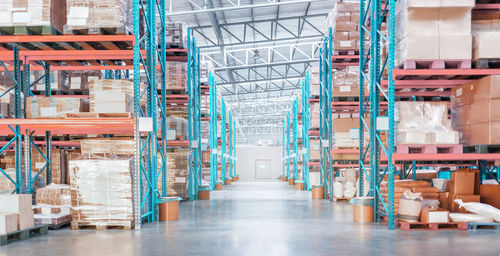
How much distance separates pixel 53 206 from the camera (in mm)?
7301

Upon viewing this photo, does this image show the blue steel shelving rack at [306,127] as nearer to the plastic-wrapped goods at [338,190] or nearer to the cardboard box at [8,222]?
the plastic-wrapped goods at [338,190]

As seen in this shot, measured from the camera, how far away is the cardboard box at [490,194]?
24.1ft

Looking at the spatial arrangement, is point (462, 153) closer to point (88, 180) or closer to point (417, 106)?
point (417, 106)

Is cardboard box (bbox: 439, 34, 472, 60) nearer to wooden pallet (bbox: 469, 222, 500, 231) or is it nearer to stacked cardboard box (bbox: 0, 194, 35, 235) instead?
wooden pallet (bbox: 469, 222, 500, 231)

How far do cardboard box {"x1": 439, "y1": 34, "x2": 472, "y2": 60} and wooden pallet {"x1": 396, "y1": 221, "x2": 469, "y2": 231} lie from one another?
2482mm

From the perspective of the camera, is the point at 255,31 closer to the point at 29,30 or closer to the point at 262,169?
the point at 29,30

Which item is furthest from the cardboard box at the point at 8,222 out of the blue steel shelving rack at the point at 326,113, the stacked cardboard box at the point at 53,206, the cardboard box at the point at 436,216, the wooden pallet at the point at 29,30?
the blue steel shelving rack at the point at 326,113

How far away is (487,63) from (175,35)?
7588 millimetres

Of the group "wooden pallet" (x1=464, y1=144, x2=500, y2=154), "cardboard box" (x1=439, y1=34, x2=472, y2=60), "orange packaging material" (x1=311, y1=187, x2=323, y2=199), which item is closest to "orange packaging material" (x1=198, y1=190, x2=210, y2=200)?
"orange packaging material" (x1=311, y1=187, x2=323, y2=199)

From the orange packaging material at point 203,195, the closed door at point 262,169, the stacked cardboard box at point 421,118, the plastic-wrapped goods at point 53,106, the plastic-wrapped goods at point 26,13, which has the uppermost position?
the plastic-wrapped goods at point 26,13

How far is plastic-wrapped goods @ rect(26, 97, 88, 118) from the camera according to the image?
683 centimetres

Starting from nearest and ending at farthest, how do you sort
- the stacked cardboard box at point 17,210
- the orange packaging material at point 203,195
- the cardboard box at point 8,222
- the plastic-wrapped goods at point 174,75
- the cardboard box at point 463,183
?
the cardboard box at point 8,222 → the stacked cardboard box at point 17,210 → the cardboard box at point 463,183 → the plastic-wrapped goods at point 174,75 → the orange packaging material at point 203,195

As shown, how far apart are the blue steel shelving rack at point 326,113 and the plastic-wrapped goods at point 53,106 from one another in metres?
6.65

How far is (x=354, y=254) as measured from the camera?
4.95 metres
